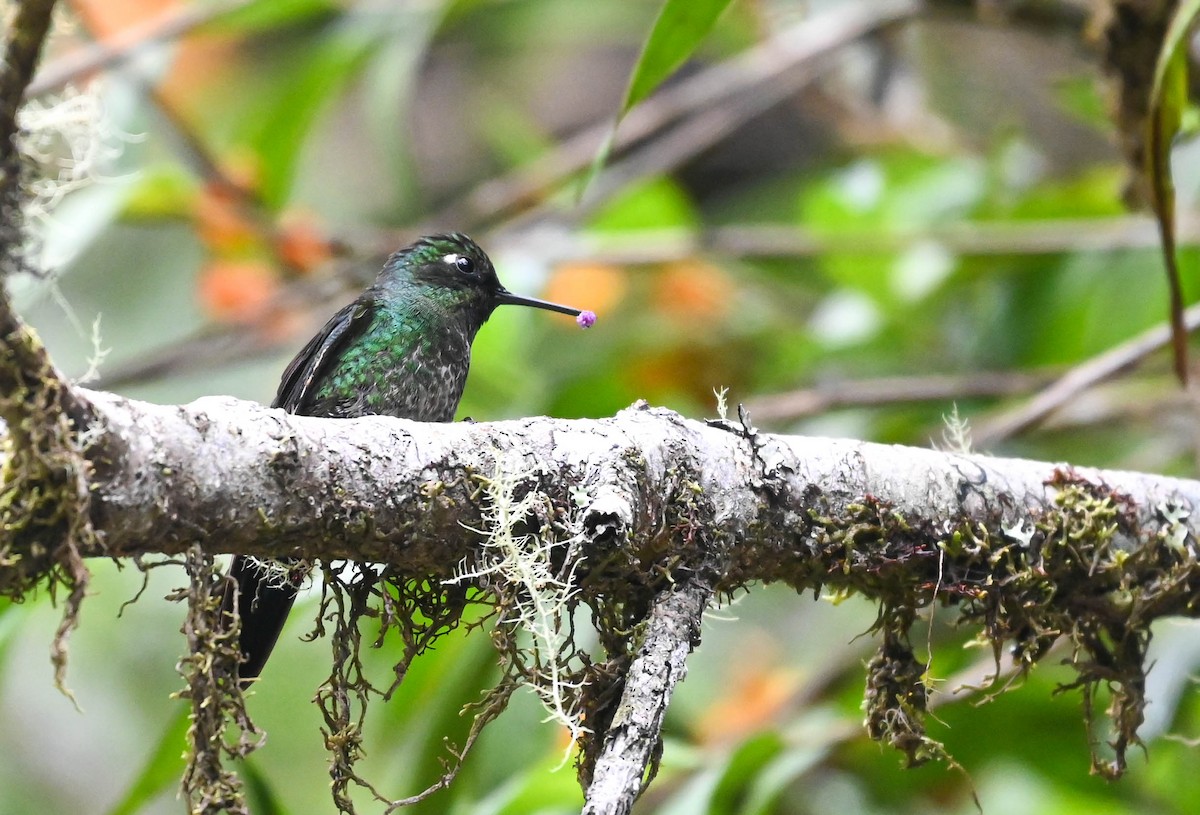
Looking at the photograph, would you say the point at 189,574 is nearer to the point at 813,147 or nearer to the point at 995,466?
the point at 995,466

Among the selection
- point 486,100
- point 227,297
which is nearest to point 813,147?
point 486,100

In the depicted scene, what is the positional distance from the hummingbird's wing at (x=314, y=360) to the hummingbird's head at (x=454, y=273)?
265mm

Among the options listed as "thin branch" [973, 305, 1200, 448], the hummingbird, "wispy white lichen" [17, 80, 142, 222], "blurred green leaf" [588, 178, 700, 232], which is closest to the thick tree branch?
"wispy white lichen" [17, 80, 142, 222]

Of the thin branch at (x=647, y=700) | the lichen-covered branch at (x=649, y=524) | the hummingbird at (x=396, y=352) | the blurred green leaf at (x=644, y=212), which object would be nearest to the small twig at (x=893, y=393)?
the hummingbird at (x=396, y=352)

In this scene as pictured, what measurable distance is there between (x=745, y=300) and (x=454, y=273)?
2419 millimetres

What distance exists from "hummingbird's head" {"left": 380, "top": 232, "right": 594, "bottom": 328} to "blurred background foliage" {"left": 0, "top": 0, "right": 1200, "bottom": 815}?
80cm

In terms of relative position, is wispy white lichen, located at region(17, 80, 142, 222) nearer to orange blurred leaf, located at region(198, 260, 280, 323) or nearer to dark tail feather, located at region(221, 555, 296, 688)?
dark tail feather, located at region(221, 555, 296, 688)

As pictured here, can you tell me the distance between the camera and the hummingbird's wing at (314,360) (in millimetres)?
2695

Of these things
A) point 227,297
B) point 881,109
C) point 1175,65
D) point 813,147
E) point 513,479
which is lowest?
point 513,479

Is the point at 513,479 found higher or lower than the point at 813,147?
lower

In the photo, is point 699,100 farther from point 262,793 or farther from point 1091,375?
point 262,793

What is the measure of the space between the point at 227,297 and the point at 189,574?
118 inches

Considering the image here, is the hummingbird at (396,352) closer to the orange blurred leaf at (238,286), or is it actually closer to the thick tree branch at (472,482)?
the thick tree branch at (472,482)

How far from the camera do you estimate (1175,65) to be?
89.4 inches
